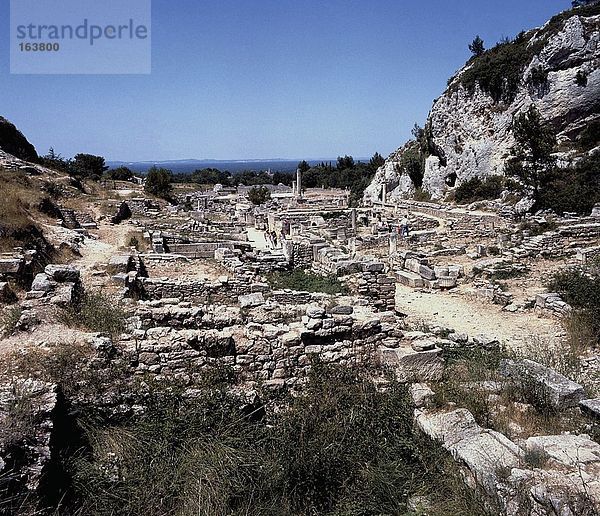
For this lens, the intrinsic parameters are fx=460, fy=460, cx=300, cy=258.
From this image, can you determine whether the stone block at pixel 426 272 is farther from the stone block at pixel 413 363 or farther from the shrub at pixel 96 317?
the shrub at pixel 96 317

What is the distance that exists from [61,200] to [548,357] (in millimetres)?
27892

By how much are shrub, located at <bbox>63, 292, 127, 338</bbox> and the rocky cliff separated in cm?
3753

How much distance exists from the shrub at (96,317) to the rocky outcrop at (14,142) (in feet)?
95.3

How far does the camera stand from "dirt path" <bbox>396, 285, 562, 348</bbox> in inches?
428

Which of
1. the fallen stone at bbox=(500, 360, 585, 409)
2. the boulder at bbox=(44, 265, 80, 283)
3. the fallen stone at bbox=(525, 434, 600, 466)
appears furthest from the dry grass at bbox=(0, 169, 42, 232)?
the fallen stone at bbox=(525, 434, 600, 466)

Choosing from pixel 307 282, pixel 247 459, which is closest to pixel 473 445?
pixel 247 459

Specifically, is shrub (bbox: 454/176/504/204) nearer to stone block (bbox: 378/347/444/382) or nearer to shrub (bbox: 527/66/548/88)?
shrub (bbox: 527/66/548/88)

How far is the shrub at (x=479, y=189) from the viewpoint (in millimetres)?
39562

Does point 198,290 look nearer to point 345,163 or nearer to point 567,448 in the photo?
point 567,448

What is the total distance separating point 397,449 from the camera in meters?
5.09

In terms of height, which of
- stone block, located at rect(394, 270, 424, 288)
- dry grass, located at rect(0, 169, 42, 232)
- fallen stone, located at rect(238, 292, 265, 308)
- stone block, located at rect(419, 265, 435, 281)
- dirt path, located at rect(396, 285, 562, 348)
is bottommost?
dirt path, located at rect(396, 285, 562, 348)

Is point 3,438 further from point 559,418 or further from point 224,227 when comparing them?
point 224,227

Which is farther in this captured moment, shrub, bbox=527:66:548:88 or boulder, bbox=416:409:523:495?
shrub, bbox=527:66:548:88

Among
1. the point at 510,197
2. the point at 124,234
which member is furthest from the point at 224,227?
the point at 510,197
